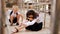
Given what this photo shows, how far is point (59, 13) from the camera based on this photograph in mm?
405

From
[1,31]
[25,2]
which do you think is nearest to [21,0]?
[25,2]

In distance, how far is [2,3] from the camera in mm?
417

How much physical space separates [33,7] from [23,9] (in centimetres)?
5

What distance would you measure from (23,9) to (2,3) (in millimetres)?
138

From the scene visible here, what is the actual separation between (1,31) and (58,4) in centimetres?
21

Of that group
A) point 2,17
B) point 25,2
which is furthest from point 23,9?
point 2,17

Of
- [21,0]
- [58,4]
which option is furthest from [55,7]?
[21,0]

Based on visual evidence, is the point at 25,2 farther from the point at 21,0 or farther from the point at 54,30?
the point at 54,30

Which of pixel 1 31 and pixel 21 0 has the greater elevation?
pixel 21 0

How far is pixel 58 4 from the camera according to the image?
392 millimetres

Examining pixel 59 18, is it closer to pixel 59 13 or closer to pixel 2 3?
pixel 59 13

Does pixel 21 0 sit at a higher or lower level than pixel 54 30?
higher

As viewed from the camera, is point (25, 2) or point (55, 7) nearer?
point (55, 7)

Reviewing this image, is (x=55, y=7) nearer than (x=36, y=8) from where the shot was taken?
Yes
